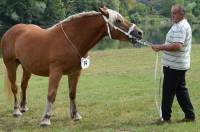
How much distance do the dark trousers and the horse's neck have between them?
4.20 feet

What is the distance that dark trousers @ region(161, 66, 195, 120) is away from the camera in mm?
7574

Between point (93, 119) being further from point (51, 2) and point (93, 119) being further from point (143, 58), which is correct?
point (51, 2)

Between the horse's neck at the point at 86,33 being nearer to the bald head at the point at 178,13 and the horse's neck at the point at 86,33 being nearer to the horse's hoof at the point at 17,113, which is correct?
the bald head at the point at 178,13

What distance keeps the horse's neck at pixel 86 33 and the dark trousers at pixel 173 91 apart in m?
1.28

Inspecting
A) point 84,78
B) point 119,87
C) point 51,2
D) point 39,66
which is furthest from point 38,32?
point 51,2

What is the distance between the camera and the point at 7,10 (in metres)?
63.5

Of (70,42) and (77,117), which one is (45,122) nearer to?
(77,117)

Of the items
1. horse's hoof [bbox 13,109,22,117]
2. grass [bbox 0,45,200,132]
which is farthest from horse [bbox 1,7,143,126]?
horse's hoof [bbox 13,109,22,117]

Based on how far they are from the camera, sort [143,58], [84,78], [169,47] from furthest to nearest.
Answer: [143,58]
[84,78]
[169,47]

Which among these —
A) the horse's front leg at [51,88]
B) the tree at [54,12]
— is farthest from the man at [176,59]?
the tree at [54,12]

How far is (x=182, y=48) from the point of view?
7391 mm

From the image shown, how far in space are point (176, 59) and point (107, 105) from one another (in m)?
2.76

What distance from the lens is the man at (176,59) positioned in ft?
A: 23.8

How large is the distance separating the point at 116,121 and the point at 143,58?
15.0 metres
